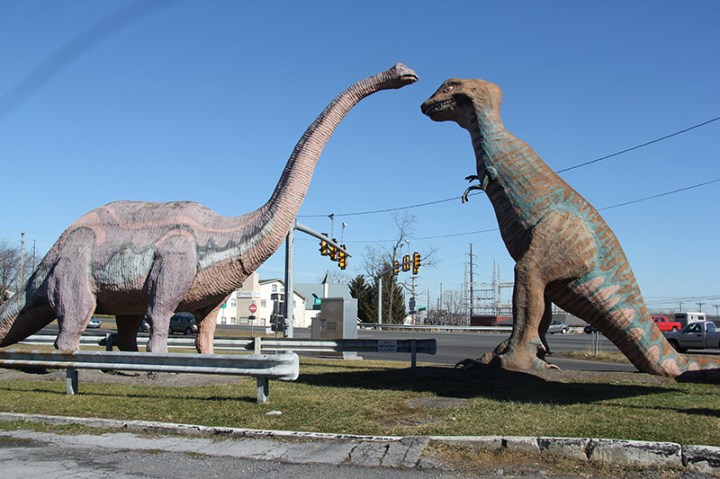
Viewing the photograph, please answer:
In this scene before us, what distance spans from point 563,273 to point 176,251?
5.59 m

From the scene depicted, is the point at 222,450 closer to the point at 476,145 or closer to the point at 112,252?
the point at 112,252

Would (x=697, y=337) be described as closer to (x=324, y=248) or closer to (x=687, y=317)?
(x=324, y=248)

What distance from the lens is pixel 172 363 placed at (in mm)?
8234

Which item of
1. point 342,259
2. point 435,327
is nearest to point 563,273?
point 342,259

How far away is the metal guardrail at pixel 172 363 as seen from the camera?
775 cm

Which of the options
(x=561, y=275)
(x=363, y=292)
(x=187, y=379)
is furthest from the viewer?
(x=363, y=292)

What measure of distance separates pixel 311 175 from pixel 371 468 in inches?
218

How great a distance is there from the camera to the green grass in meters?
6.45

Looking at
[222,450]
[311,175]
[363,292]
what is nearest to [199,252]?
[311,175]

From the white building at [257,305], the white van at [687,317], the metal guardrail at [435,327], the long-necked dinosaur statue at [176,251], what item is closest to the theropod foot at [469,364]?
the long-necked dinosaur statue at [176,251]

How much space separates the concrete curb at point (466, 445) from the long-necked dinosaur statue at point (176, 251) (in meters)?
3.82

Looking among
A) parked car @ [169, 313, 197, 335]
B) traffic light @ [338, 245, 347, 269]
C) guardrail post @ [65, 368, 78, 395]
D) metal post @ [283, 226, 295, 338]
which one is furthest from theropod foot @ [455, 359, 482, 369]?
parked car @ [169, 313, 197, 335]

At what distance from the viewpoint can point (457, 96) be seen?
446 inches

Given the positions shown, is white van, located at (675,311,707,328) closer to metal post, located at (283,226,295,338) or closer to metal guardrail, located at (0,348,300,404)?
metal post, located at (283,226,295,338)
